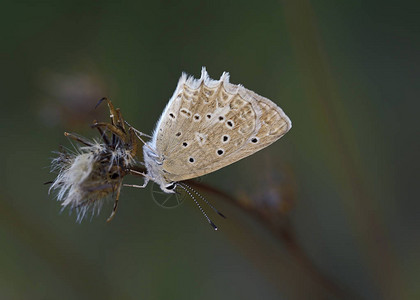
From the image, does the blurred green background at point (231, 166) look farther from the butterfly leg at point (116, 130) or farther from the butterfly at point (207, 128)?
the butterfly leg at point (116, 130)

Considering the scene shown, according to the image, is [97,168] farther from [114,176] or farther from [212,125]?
[212,125]

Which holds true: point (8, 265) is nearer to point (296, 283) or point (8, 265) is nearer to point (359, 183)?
point (296, 283)

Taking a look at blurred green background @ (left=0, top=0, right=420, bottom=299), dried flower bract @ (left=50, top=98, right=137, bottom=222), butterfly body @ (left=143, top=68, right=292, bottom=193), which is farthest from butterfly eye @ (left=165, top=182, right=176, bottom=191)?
blurred green background @ (left=0, top=0, right=420, bottom=299)

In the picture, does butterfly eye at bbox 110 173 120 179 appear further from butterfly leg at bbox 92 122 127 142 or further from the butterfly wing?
the butterfly wing

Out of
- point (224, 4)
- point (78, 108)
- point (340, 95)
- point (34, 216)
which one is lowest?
point (340, 95)

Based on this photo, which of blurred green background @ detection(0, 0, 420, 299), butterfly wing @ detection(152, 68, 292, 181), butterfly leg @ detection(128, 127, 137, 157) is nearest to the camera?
butterfly leg @ detection(128, 127, 137, 157)

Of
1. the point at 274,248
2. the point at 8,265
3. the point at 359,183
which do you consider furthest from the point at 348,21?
the point at 8,265

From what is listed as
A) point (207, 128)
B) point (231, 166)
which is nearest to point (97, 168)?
point (207, 128)
